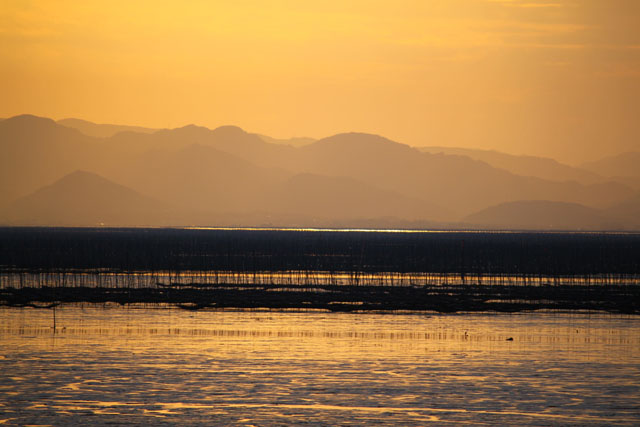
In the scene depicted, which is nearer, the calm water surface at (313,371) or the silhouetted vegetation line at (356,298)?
the calm water surface at (313,371)

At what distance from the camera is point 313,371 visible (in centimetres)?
3256

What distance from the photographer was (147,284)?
71750 mm

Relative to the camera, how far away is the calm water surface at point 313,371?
2608 cm

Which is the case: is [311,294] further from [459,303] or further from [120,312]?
[120,312]

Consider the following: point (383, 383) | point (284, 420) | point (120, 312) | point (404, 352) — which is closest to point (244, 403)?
point (284, 420)

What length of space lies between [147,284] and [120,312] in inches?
809

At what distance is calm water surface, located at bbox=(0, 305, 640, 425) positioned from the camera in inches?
1027

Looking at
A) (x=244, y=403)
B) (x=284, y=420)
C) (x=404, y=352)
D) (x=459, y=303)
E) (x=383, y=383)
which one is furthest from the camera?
(x=459, y=303)

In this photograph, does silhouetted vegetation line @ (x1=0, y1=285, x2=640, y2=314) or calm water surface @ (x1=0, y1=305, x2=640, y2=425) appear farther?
silhouetted vegetation line @ (x1=0, y1=285, x2=640, y2=314)

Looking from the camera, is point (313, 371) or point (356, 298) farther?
point (356, 298)

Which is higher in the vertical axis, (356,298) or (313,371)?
(356,298)

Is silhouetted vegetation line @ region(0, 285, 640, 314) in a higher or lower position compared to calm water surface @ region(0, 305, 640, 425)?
higher

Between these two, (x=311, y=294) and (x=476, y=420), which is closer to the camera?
(x=476, y=420)

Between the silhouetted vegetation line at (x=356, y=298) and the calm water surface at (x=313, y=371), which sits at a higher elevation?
the silhouetted vegetation line at (x=356, y=298)
